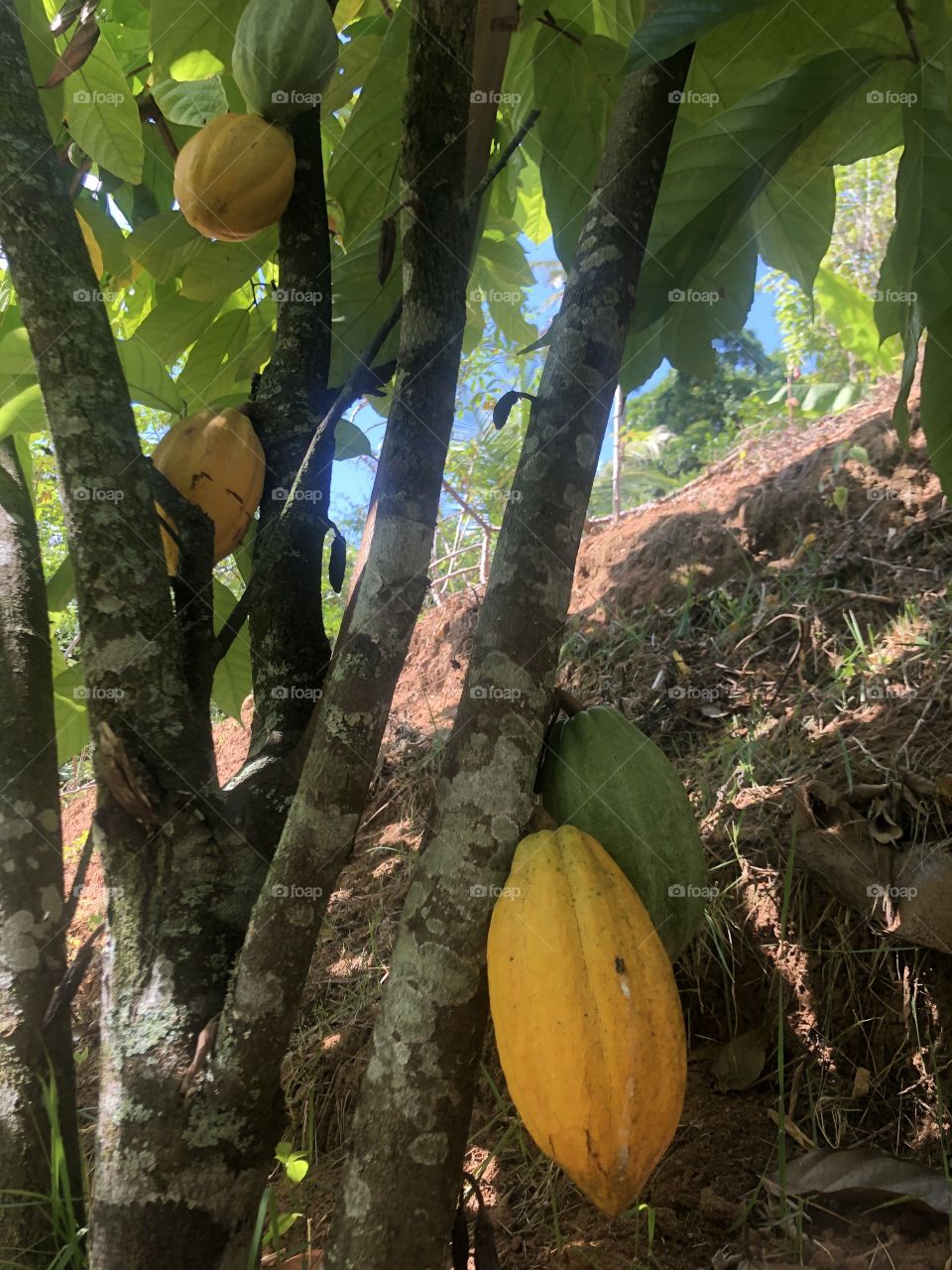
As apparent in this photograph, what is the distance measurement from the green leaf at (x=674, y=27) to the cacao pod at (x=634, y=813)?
693mm

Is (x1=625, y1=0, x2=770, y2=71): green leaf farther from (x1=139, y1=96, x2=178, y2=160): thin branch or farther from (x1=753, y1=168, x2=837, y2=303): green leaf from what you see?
(x1=139, y1=96, x2=178, y2=160): thin branch

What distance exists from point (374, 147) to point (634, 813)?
3.64ft

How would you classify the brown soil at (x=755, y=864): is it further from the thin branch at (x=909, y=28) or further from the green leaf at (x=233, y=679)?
the thin branch at (x=909, y=28)

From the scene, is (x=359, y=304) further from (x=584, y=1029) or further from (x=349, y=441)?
(x=584, y=1029)

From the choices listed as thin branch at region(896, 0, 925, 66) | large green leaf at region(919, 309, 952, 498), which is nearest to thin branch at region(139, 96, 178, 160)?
thin branch at region(896, 0, 925, 66)

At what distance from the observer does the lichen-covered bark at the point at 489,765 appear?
772mm

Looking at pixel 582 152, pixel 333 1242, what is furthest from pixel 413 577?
pixel 582 152

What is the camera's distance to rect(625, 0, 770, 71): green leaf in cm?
92

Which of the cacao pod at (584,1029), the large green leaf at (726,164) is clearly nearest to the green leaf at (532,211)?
the large green leaf at (726,164)

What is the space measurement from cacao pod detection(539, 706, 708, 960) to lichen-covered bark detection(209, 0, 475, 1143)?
20 cm

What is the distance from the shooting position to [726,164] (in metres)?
1.18

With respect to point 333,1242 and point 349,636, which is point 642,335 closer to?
point 349,636

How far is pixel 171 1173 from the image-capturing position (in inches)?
31.9

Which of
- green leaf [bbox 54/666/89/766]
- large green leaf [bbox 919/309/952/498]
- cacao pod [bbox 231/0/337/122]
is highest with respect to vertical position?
cacao pod [bbox 231/0/337/122]
